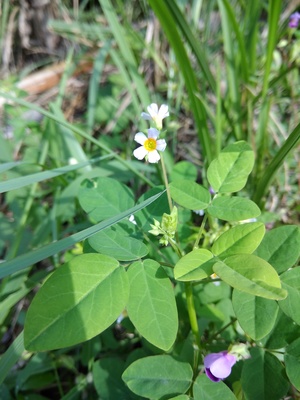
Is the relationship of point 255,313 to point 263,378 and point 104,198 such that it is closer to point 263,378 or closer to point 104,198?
point 263,378

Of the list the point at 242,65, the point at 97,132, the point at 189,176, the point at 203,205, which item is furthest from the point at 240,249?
the point at 97,132

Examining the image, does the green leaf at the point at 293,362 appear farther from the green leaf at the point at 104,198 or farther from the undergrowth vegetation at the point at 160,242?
the green leaf at the point at 104,198

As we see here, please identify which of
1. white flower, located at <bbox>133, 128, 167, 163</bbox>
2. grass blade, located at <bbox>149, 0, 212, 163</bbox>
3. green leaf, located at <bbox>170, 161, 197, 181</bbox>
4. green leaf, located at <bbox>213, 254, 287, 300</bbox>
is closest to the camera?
green leaf, located at <bbox>213, 254, 287, 300</bbox>

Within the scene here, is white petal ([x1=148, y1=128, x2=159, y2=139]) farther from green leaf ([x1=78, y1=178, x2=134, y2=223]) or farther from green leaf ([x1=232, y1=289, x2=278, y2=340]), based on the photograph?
green leaf ([x1=232, y1=289, x2=278, y2=340])

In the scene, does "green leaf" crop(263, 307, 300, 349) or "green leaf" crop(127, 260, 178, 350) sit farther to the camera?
"green leaf" crop(263, 307, 300, 349)

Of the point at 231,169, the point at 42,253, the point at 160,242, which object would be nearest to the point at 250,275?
the point at 160,242

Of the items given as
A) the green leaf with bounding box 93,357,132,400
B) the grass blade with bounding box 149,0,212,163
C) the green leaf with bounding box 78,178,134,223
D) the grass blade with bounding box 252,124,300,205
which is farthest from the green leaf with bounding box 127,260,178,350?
the grass blade with bounding box 149,0,212,163

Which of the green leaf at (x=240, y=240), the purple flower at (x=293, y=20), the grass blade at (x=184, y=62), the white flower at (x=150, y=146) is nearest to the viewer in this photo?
the green leaf at (x=240, y=240)

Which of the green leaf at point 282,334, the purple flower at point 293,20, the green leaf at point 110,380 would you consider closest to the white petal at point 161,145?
the green leaf at point 282,334
